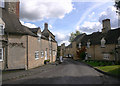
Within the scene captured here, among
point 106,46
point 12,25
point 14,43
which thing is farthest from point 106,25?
point 14,43

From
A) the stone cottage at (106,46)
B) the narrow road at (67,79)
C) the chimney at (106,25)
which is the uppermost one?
the chimney at (106,25)

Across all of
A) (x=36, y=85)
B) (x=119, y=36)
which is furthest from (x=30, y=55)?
(x=119, y=36)

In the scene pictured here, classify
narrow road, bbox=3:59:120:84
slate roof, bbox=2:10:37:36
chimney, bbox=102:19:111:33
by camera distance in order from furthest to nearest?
chimney, bbox=102:19:111:33 < slate roof, bbox=2:10:37:36 < narrow road, bbox=3:59:120:84

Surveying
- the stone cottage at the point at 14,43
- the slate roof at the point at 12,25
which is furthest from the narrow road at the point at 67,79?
the slate roof at the point at 12,25

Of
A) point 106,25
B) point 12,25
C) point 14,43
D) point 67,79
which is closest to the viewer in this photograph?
point 67,79

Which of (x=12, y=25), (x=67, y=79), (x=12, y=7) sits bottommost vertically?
(x=67, y=79)

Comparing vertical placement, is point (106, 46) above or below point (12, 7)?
below

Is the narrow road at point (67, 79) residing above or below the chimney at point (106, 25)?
below

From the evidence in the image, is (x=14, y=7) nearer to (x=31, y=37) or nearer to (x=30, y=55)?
(x=31, y=37)

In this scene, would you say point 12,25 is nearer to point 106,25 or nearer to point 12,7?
point 12,7

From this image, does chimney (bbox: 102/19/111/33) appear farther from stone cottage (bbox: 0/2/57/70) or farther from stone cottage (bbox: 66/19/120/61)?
stone cottage (bbox: 0/2/57/70)

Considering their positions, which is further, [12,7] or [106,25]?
[106,25]

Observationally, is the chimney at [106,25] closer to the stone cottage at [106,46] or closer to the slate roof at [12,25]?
the stone cottage at [106,46]

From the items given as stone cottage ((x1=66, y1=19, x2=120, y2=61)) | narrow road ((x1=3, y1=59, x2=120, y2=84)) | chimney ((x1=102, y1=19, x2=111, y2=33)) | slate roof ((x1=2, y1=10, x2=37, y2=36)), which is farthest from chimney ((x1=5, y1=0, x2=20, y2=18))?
chimney ((x1=102, y1=19, x2=111, y2=33))
